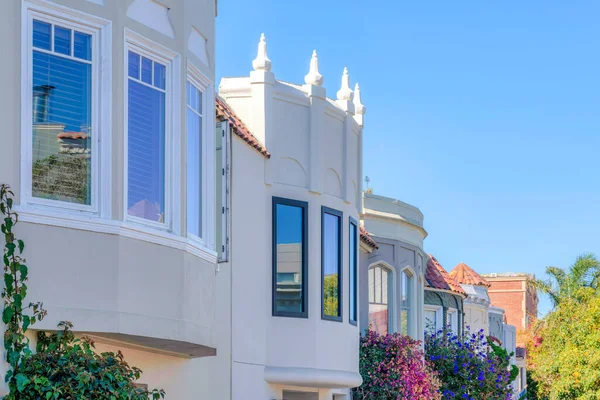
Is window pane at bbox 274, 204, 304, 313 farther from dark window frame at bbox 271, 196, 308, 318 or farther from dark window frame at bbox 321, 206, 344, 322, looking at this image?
dark window frame at bbox 321, 206, 344, 322

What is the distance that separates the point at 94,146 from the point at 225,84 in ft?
26.6

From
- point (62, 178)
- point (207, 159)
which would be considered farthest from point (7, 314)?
point (207, 159)

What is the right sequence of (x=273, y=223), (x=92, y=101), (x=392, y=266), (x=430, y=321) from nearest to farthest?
(x=92, y=101), (x=273, y=223), (x=392, y=266), (x=430, y=321)

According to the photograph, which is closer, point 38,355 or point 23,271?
point 23,271

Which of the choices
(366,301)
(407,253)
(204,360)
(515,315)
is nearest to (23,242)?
(204,360)

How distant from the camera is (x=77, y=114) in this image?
11852 millimetres

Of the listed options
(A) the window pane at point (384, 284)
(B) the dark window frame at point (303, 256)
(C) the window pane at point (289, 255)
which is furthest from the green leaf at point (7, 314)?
(A) the window pane at point (384, 284)

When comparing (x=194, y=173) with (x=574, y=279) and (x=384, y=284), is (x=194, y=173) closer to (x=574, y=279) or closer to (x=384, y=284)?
(x=384, y=284)

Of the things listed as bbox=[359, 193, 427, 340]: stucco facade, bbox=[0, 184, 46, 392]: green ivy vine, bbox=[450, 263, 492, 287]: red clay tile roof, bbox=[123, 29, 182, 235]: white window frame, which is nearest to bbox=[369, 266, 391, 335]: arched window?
bbox=[359, 193, 427, 340]: stucco facade

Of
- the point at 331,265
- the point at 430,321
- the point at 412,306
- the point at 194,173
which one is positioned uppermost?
the point at 194,173

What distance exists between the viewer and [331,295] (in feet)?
→ 66.6

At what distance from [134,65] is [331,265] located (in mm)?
8705

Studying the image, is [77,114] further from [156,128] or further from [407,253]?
[407,253]

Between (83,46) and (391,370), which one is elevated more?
(83,46)
